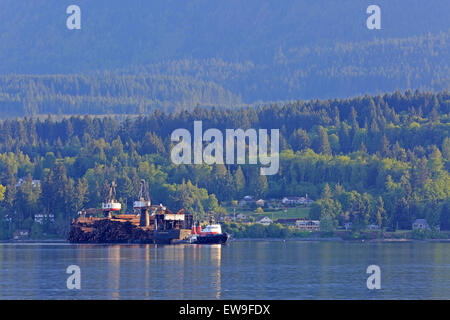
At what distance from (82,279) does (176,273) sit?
12774 mm

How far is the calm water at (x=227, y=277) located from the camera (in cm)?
9050

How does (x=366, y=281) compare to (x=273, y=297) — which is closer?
(x=273, y=297)

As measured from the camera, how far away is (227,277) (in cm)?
10800

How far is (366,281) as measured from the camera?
103m

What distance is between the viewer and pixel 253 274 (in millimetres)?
112062

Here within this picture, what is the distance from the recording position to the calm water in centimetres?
9050
